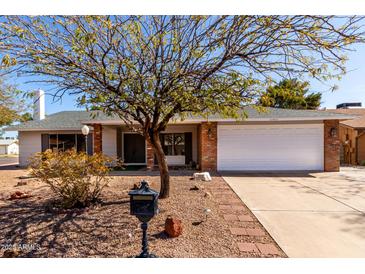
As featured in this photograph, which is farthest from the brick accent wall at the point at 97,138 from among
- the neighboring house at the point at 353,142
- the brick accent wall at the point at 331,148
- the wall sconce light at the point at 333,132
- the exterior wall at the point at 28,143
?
the neighboring house at the point at 353,142

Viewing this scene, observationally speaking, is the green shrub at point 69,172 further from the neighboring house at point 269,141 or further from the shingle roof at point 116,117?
the neighboring house at point 269,141

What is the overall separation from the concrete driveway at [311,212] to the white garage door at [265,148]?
2476mm

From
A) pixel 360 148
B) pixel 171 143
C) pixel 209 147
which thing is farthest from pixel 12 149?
pixel 360 148

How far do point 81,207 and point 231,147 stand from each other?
806 centimetres

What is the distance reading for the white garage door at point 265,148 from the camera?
36.7 feet

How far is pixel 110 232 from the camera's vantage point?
3.80m

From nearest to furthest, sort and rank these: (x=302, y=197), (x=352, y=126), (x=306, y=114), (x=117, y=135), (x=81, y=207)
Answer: (x=81, y=207), (x=302, y=197), (x=306, y=114), (x=117, y=135), (x=352, y=126)

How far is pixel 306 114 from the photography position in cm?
1110

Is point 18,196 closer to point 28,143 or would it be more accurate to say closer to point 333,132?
point 28,143

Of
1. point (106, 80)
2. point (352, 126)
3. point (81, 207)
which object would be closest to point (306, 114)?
point (352, 126)

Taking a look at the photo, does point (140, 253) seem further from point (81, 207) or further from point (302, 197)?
point (302, 197)

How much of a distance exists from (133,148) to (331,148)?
1147 centimetres

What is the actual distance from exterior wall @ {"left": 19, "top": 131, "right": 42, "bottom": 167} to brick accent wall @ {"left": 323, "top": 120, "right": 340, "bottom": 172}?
17.4m
